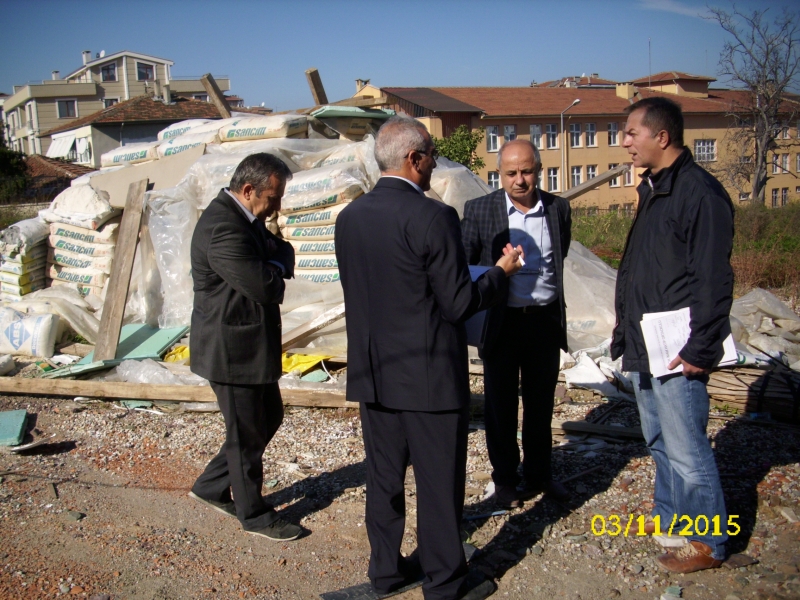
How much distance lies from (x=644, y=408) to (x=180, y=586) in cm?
210

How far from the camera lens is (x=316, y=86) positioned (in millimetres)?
8617

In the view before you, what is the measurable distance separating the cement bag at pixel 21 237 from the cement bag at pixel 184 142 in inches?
66.3

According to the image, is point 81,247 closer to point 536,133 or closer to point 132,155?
point 132,155

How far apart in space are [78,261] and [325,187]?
3.34m

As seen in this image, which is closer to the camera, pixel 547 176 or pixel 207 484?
pixel 207 484

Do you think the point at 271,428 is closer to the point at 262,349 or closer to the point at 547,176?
the point at 262,349

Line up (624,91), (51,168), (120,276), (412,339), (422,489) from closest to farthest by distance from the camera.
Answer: (412,339)
(422,489)
(120,276)
(51,168)
(624,91)

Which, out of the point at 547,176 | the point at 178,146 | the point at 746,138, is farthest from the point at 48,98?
the point at 178,146

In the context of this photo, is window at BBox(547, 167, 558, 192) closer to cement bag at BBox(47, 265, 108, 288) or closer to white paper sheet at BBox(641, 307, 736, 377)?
cement bag at BBox(47, 265, 108, 288)

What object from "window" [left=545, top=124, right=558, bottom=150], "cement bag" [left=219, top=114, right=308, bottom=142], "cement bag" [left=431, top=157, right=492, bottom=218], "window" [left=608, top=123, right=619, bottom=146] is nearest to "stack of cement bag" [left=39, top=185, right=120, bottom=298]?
"cement bag" [left=219, top=114, right=308, bottom=142]

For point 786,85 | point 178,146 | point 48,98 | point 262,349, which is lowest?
point 262,349

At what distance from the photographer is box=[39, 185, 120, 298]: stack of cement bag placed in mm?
7578

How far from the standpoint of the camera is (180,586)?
2.88 metres

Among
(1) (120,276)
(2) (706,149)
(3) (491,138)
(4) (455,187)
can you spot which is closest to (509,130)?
(3) (491,138)
